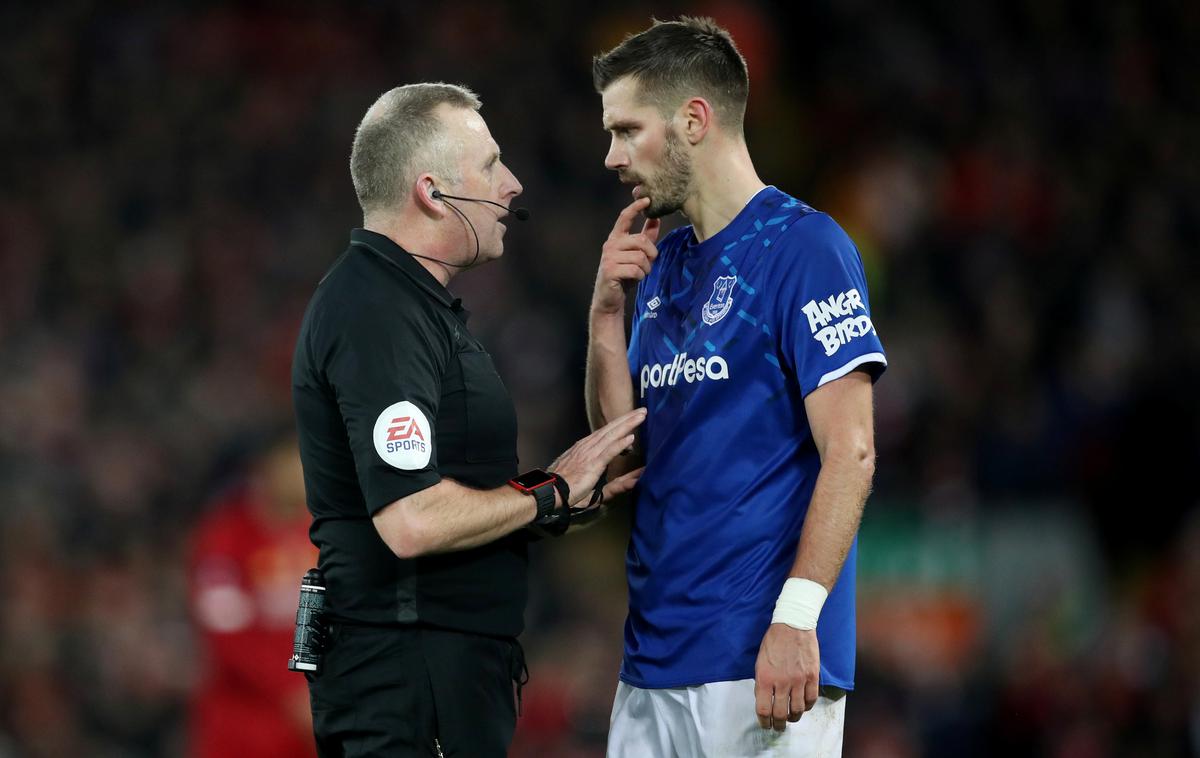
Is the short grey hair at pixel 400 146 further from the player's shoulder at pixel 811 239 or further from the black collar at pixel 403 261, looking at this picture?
the player's shoulder at pixel 811 239

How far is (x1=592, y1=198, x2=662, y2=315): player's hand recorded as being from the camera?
405 centimetres

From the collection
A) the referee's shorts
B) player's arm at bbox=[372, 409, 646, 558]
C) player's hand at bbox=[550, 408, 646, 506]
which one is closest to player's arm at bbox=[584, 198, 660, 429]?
player's hand at bbox=[550, 408, 646, 506]

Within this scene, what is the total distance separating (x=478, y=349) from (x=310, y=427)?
1.53 ft

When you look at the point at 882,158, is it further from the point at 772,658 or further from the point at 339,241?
the point at 772,658

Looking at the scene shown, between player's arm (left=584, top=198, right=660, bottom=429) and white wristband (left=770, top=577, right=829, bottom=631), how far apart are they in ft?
2.75

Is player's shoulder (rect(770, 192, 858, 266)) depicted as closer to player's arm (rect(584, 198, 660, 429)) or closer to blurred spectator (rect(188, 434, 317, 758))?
player's arm (rect(584, 198, 660, 429))

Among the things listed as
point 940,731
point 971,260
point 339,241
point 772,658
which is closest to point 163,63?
point 339,241

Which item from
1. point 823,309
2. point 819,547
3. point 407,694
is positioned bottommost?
point 407,694

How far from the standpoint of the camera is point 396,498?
3.51m

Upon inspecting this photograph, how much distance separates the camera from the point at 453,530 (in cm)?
358

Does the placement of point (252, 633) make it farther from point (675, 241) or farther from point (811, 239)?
point (811, 239)

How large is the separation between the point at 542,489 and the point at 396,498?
440 mm

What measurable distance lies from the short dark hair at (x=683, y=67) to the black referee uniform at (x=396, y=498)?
2.56 feet

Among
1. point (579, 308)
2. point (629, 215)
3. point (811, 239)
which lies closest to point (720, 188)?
point (629, 215)
